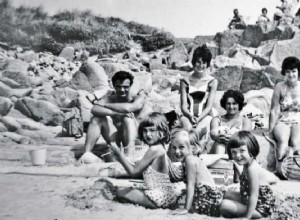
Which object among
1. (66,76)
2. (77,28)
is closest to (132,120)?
(66,76)

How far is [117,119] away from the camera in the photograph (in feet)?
13.9

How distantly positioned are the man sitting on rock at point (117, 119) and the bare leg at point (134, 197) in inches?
49.2

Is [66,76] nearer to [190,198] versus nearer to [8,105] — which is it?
[8,105]

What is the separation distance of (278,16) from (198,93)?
421 inches

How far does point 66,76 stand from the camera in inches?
429

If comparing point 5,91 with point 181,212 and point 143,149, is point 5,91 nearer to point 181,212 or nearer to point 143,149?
point 143,149

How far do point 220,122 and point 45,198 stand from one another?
1.89 metres

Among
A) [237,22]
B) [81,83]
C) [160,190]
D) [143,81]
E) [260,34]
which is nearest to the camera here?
[160,190]

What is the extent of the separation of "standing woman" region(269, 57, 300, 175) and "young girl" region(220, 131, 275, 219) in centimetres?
116

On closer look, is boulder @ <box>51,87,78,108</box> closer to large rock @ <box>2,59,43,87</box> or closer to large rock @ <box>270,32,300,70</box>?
large rock @ <box>2,59,43,87</box>

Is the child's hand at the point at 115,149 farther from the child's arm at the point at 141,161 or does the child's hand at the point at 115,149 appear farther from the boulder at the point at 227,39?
the boulder at the point at 227,39

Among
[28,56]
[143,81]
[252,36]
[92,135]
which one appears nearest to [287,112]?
[92,135]

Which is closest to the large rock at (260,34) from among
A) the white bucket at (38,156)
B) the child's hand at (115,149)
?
the white bucket at (38,156)

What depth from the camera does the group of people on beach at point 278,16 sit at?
44.0ft
